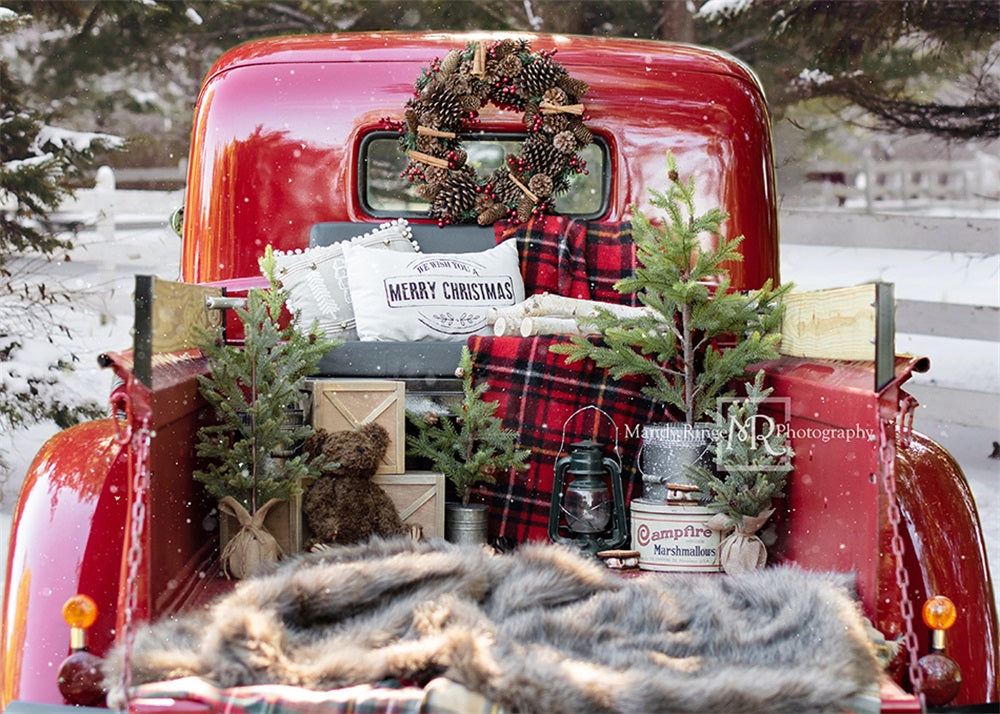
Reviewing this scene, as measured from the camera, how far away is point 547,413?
3.17 meters

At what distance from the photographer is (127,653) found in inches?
78.9

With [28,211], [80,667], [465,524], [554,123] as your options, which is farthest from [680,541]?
[28,211]

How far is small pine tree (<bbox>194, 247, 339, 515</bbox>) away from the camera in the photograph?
2.80m

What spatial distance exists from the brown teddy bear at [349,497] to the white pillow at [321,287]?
3.39 ft

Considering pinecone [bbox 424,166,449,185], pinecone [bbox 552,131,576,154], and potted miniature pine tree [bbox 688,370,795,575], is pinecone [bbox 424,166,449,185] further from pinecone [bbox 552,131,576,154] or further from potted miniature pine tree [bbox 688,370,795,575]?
potted miniature pine tree [bbox 688,370,795,575]

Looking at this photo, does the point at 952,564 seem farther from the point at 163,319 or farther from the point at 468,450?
the point at 163,319

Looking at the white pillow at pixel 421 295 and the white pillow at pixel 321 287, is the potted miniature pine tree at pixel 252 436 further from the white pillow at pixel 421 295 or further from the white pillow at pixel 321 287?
the white pillow at pixel 321 287

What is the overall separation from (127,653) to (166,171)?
1227cm

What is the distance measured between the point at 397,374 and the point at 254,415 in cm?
57

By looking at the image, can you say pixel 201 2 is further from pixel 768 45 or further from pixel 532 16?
pixel 768 45

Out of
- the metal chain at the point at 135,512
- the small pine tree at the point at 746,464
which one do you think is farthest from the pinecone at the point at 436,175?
the metal chain at the point at 135,512

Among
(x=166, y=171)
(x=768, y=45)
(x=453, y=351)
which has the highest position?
(x=768, y=45)

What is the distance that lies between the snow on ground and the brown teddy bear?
5.44 metres

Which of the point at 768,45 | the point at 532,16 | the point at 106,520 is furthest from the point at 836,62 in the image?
the point at 106,520
